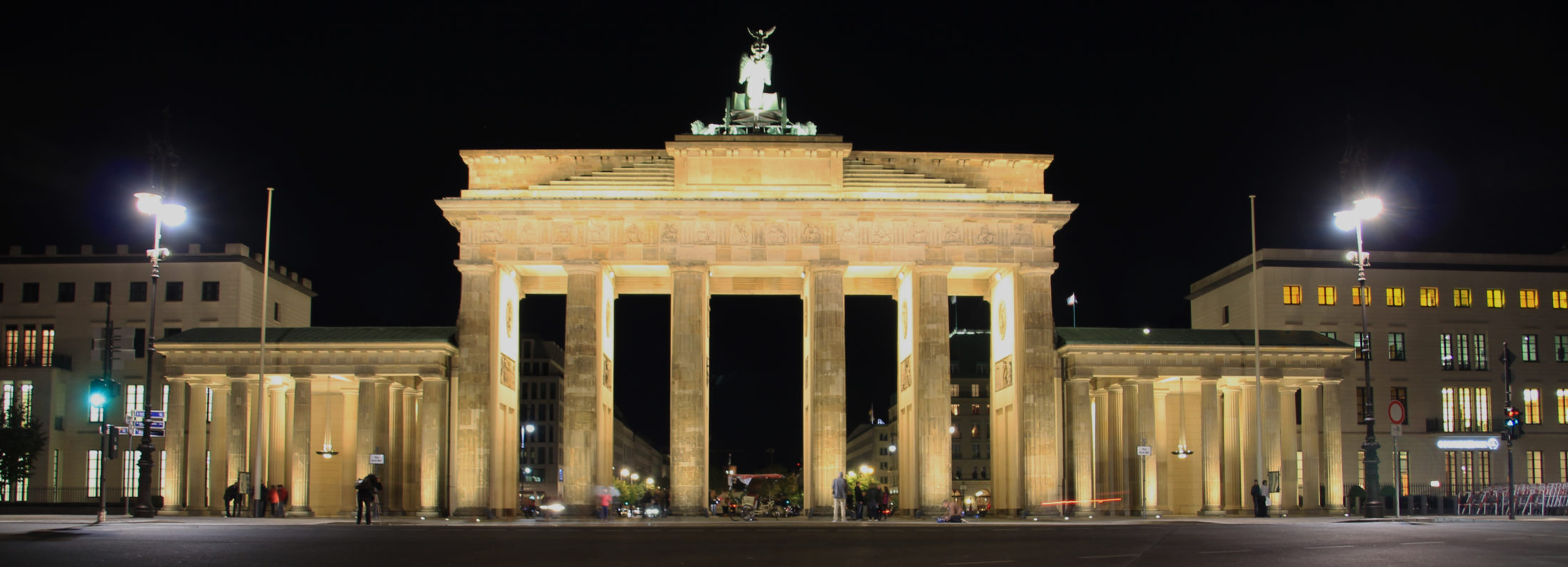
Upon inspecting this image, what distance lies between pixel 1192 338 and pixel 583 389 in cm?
2570

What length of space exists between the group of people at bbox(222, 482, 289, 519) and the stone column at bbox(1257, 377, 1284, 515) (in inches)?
1525

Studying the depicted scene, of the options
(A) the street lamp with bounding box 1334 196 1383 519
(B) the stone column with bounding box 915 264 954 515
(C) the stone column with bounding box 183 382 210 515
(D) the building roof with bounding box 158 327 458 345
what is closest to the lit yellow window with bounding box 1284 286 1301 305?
(B) the stone column with bounding box 915 264 954 515

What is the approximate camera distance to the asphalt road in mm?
22359

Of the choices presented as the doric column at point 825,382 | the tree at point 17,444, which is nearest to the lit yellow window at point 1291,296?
the doric column at point 825,382

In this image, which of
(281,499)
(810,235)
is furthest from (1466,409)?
(281,499)

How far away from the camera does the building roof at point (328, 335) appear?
5612 centimetres

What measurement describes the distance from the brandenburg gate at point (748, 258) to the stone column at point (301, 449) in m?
6.05

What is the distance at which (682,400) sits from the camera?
54938 mm

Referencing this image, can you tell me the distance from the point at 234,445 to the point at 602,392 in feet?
48.6

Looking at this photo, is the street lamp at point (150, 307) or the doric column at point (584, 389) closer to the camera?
the street lamp at point (150, 307)

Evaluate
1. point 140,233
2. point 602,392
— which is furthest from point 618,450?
point 602,392

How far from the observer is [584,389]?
5491cm

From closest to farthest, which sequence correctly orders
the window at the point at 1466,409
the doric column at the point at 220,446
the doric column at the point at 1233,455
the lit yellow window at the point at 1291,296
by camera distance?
the doric column at the point at 220,446 → the doric column at the point at 1233,455 → the lit yellow window at the point at 1291,296 → the window at the point at 1466,409

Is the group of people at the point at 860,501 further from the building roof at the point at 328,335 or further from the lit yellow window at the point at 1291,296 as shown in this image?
the lit yellow window at the point at 1291,296
